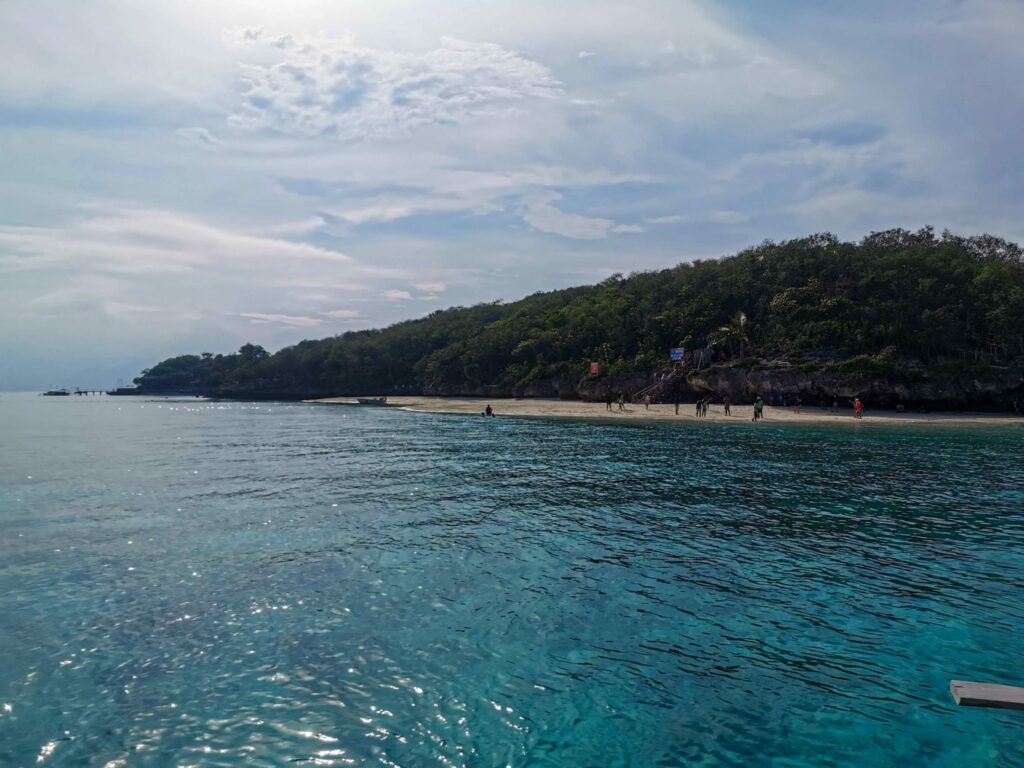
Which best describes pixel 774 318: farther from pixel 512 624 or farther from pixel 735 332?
pixel 512 624

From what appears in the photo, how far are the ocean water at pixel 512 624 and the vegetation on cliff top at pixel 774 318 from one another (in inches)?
1910

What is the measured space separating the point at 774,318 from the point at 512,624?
73629mm

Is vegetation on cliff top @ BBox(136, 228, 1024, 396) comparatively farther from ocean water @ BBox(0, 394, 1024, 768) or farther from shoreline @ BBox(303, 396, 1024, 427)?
ocean water @ BBox(0, 394, 1024, 768)

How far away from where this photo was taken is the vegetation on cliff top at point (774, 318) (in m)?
64.2

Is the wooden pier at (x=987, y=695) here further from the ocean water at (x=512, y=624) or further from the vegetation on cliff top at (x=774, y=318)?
the vegetation on cliff top at (x=774, y=318)

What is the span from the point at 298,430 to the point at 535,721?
165 ft

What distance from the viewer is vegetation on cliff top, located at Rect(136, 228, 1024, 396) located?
64250mm

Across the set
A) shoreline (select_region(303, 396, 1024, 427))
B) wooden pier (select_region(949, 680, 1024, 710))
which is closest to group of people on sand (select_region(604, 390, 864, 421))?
shoreline (select_region(303, 396, 1024, 427))

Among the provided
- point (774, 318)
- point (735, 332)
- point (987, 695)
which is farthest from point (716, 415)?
point (987, 695)

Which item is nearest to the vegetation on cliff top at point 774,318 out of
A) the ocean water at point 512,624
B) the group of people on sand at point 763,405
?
the group of people on sand at point 763,405

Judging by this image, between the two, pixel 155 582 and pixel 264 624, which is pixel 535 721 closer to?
pixel 264 624

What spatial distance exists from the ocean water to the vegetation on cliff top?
4851 centimetres

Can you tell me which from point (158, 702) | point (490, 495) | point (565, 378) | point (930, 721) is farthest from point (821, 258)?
point (158, 702)

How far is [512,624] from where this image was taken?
11.0 metres
